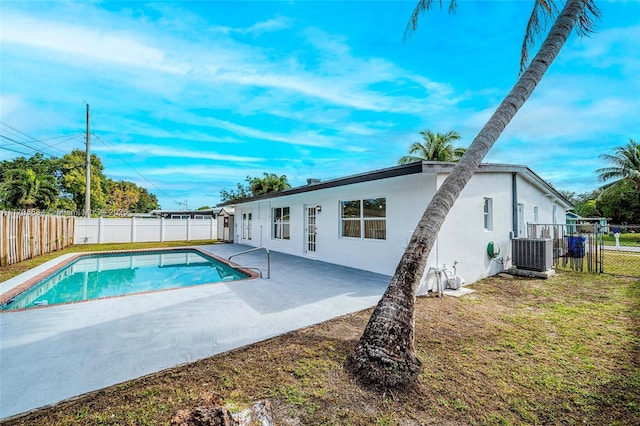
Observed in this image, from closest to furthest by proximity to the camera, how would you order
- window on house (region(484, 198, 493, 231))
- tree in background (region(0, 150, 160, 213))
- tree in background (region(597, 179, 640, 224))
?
window on house (region(484, 198, 493, 231)) < tree in background (region(597, 179, 640, 224)) < tree in background (region(0, 150, 160, 213))

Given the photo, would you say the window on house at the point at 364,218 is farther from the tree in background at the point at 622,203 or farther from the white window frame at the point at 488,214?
the tree in background at the point at 622,203

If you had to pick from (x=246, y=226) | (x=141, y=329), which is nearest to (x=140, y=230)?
(x=246, y=226)

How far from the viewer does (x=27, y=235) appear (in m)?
11.4

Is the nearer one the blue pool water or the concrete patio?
the concrete patio

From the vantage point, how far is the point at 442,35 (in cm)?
862

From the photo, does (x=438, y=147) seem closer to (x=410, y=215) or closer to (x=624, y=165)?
(x=624, y=165)

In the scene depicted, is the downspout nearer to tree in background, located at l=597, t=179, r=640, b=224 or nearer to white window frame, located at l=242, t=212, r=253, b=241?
white window frame, located at l=242, t=212, r=253, b=241

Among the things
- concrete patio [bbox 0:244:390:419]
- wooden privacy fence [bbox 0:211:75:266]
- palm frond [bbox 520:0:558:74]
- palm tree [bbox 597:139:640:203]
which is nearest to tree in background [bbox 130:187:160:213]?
wooden privacy fence [bbox 0:211:75:266]

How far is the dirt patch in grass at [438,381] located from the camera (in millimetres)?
2492

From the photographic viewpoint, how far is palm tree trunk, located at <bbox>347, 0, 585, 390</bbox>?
2986 mm

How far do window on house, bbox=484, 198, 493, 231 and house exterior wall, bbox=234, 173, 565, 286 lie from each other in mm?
83

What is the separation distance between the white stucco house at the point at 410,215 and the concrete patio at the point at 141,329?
6.03ft

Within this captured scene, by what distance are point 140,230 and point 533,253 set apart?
23187 millimetres

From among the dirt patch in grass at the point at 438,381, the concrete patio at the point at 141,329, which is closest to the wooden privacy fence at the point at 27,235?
the concrete patio at the point at 141,329
